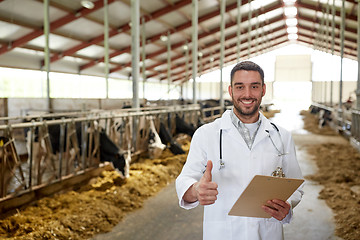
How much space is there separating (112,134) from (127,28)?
11221 mm

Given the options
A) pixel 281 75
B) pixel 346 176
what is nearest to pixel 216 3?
pixel 346 176

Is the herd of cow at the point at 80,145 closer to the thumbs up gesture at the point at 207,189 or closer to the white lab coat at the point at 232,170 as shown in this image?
the white lab coat at the point at 232,170

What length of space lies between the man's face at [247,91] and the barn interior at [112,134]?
7.31 ft

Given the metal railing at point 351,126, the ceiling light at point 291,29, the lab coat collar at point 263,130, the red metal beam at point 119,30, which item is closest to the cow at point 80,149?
the lab coat collar at point 263,130

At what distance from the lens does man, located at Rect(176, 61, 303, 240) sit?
165cm

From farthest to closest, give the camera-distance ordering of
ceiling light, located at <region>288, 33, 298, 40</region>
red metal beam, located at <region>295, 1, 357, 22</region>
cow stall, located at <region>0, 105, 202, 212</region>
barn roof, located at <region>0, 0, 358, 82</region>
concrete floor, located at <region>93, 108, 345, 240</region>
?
ceiling light, located at <region>288, 33, 298, 40</region> < red metal beam, located at <region>295, 1, 357, 22</region> < barn roof, located at <region>0, 0, 358, 82</region> < cow stall, located at <region>0, 105, 202, 212</region> < concrete floor, located at <region>93, 108, 345, 240</region>

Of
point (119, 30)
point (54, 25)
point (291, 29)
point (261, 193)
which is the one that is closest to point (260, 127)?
point (261, 193)

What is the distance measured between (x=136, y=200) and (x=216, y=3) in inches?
592

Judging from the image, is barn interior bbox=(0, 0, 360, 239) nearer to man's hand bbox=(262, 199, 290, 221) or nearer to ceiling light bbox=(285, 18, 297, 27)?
ceiling light bbox=(285, 18, 297, 27)

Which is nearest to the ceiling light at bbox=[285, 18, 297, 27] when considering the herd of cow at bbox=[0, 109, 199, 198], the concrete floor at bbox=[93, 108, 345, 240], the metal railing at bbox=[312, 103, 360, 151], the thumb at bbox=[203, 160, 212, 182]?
the metal railing at bbox=[312, 103, 360, 151]

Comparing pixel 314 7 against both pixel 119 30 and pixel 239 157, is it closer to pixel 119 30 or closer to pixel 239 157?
pixel 119 30

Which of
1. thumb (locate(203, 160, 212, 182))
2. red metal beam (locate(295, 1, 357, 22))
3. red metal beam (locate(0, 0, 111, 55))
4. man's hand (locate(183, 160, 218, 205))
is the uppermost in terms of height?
red metal beam (locate(295, 1, 357, 22))

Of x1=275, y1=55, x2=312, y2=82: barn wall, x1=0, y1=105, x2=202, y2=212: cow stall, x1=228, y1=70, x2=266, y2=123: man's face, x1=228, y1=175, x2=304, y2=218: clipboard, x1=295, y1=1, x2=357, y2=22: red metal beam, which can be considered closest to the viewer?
x1=228, y1=175, x2=304, y2=218: clipboard

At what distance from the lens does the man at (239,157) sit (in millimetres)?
1648
